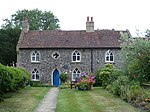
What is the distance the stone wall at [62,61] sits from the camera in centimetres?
4150

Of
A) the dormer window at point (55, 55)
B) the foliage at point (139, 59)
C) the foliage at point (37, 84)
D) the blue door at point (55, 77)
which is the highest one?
the dormer window at point (55, 55)

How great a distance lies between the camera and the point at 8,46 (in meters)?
61.5

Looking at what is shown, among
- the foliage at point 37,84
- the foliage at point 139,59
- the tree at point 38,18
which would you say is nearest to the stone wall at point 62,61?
the foliage at point 37,84

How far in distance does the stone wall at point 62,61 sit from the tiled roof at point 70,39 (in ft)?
2.24

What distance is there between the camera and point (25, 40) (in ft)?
141

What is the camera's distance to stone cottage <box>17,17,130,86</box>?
41.5m

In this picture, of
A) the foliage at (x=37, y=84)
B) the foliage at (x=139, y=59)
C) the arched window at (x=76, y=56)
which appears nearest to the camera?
the foliage at (x=139, y=59)

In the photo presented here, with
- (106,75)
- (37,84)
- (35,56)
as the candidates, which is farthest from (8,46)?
(106,75)

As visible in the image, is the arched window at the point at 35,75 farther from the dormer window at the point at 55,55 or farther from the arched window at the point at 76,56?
the arched window at the point at 76,56

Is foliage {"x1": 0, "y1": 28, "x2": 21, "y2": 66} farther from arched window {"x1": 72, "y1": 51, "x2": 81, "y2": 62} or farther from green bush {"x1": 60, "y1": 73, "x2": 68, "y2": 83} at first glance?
green bush {"x1": 60, "y1": 73, "x2": 68, "y2": 83}

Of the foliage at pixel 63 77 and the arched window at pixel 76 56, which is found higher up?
the arched window at pixel 76 56

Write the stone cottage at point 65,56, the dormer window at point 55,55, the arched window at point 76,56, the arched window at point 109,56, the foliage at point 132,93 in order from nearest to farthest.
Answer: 1. the foliage at point 132,93
2. the stone cottage at point 65,56
3. the arched window at point 109,56
4. the arched window at point 76,56
5. the dormer window at point 55,55

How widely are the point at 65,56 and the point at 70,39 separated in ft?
8.74

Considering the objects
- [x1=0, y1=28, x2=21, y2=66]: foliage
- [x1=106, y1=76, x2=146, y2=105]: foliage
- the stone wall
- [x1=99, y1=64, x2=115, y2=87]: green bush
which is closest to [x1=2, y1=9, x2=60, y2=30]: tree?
[x1=0, y1=28, x2=21, y2=66]: foliage
